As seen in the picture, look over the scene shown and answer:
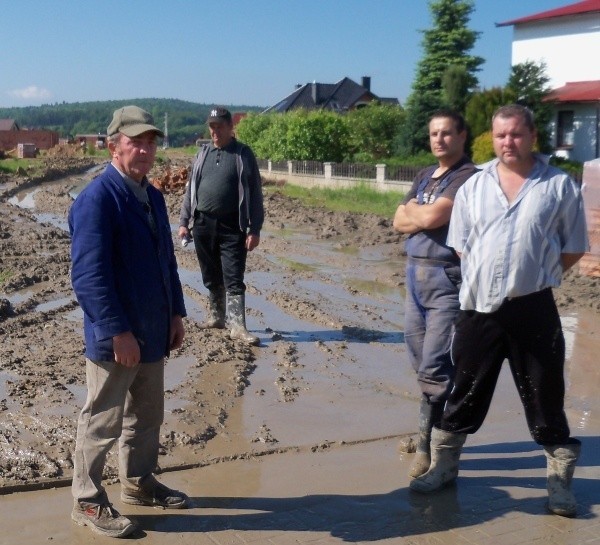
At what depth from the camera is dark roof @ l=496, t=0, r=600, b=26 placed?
37.5 m

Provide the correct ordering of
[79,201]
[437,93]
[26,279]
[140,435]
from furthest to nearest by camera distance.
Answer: [437,93], [26,279], [140,435], [79,201]

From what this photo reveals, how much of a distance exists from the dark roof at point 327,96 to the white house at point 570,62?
36661 millimetres

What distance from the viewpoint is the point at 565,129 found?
36.3 meters

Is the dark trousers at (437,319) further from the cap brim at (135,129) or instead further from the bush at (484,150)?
the bush at (484,150)

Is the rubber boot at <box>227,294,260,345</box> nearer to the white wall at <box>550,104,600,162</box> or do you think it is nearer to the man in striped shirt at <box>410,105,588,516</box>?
the man in striped shirt at <box>410,105,588,516</box>

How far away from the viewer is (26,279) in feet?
38.3

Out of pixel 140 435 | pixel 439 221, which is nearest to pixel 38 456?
pixel 140 435

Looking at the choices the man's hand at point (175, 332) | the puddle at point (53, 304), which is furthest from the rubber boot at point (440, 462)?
the puddle at point (53, 304)

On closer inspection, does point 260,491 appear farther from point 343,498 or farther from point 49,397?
point 49,397

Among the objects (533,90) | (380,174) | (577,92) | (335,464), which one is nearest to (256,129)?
(577,92)

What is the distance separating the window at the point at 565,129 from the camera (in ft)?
118

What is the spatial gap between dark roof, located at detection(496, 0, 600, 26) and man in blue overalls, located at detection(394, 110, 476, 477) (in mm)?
35682

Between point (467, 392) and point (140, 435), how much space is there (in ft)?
5.57

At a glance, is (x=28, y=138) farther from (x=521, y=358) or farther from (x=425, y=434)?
(x=521, y=358)
